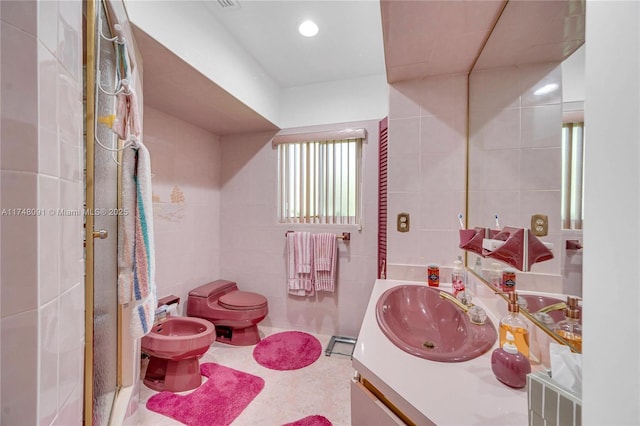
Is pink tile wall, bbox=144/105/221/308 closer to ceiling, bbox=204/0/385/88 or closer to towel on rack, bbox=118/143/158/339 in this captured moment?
ceiling, bbox=204/0/385/88

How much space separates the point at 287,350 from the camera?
79.4 inches

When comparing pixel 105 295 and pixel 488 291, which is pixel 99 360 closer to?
pixel 105 295

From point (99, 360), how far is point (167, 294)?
1.22 meters

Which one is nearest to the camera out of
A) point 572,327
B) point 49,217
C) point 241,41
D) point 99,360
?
point 49,217

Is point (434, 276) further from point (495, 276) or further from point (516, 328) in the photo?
point (516, 328)

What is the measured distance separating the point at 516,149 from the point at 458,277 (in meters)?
0.68

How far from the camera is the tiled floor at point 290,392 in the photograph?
4.45 feet

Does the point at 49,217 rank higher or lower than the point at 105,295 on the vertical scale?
higher

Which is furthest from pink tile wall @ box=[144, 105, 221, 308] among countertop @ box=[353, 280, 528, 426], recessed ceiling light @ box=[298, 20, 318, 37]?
countertop @ box=[353, 280, 528, 426]

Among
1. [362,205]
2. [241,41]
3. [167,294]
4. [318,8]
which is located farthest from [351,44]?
[167,294]

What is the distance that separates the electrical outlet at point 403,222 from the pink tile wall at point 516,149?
0.35 m

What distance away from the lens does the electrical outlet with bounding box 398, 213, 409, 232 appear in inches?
61.3

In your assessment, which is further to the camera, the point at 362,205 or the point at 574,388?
the point at 362,205

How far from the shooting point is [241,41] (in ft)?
5.64
